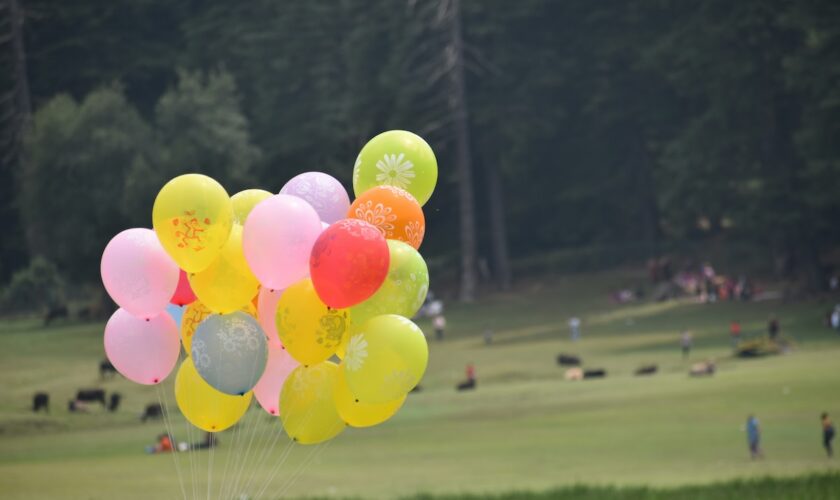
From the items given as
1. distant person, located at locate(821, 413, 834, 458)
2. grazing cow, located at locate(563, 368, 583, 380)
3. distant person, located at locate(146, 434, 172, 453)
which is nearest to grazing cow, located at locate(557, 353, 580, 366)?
grazing cow, located at locate(563, 368, 583, 380)

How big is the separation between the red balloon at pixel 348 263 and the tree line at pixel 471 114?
172ft

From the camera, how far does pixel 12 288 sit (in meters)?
73.0

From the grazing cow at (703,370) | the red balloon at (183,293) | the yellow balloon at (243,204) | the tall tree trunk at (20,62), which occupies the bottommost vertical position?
the grazing cow at (703,370)

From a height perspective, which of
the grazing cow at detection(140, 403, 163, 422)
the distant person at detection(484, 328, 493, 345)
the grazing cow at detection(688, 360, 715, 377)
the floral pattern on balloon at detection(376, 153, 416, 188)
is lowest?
the distant person at detection(484, 328, 493, 345)

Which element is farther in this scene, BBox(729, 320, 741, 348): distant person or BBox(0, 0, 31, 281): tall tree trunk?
BBox(0, 0, 31, 281): tall tree trunk

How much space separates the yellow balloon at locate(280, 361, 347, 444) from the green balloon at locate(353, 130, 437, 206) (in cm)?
210

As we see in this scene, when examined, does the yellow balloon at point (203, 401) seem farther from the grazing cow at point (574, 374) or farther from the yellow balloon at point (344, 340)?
the grazing cow at point (574, 374)

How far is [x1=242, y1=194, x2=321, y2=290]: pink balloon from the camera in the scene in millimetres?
15312

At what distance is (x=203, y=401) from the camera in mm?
16656

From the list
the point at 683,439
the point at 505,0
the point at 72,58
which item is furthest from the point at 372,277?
the point at 72,58

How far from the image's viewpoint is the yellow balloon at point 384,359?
1531 centimetres

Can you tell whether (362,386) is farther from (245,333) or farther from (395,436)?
(395,436)

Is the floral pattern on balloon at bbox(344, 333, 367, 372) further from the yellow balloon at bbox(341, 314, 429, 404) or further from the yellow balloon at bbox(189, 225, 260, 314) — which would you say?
the yellow balloon at bbox(189, 225, 260, 314)

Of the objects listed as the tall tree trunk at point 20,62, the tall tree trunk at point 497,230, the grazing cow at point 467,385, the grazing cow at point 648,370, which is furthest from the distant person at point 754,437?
the tall tree trunk at point 20,62
